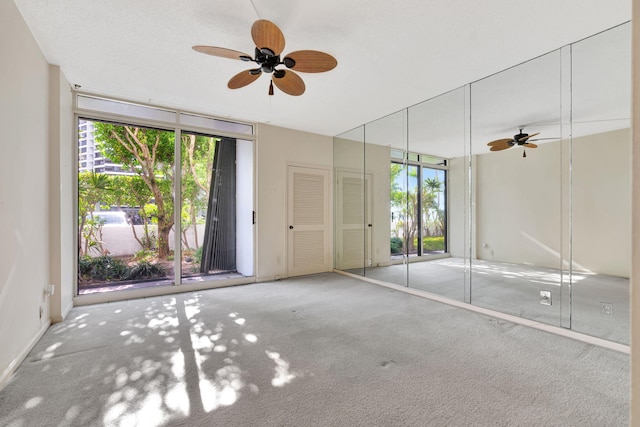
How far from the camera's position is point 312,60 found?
2447 mm

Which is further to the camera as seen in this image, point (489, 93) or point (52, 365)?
point (489, 93)

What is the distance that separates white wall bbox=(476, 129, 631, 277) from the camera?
104 inches

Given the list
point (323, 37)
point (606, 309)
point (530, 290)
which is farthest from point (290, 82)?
point (606, 309)

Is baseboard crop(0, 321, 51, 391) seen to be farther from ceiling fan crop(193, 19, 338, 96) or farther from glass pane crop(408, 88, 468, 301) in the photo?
glass pane crop(408, 88, 468, 301)

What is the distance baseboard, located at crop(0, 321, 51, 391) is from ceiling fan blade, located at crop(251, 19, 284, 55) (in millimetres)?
3021

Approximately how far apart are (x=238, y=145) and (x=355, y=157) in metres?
2.11

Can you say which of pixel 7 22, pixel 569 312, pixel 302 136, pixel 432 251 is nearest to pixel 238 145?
pixel 302 136

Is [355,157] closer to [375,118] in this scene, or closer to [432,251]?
[375,118]

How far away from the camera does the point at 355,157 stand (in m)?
5.44

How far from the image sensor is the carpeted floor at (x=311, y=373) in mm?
1753

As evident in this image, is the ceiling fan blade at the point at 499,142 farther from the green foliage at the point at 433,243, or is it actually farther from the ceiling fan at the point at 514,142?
the green foliage at the point at 433,243

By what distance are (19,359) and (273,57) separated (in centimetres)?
319

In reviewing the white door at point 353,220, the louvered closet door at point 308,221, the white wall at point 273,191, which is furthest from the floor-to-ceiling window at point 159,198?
the white door at point 353,220

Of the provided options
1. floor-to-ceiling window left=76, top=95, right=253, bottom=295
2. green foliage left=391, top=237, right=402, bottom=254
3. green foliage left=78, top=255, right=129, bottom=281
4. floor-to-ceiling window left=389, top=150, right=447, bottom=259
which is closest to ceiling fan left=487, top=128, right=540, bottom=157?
floor-to-ceiling window left=389, top=150, right=447, bottom=259
